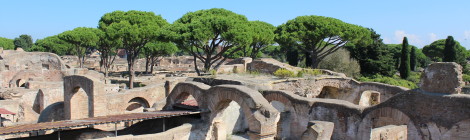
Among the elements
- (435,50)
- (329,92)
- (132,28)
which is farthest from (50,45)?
(435,50)

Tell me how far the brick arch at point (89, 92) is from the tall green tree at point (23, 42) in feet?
207

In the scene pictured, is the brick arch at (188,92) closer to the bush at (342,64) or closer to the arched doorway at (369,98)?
the arched doorway at (369,98)

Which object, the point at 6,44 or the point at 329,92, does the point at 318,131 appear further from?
the point at 6,44

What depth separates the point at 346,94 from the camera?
1770 centimetres

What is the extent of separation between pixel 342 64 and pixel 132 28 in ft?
53.2

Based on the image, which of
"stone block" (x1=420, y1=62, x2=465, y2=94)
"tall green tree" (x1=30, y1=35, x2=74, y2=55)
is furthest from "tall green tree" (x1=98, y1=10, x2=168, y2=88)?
"tall green tree" (x1=30, y1=35, x2=74, y2=55)

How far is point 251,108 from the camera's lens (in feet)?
31.8

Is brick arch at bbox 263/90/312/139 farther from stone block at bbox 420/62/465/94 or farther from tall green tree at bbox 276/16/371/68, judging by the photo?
tall green tree at bbox 276/16/371/68

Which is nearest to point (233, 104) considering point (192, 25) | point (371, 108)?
point (371, 108)

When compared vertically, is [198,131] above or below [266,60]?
below

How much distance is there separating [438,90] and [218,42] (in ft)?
53.4

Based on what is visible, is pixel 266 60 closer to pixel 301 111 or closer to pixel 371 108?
pixel 301 111

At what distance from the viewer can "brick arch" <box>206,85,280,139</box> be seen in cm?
919

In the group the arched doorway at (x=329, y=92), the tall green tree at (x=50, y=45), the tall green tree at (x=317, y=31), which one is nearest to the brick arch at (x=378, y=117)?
the arched doorway at (x=329, y=92)
